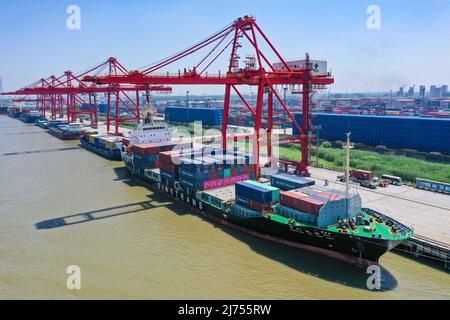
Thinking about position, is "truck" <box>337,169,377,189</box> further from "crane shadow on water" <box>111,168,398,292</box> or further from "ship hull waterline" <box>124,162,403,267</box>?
"crane shadow on water" <box>111,168,398,292</box>

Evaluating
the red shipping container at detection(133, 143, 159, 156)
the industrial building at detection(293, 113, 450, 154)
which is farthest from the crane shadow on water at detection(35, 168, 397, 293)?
the industrial building at detection(293, 113, 450, 154)

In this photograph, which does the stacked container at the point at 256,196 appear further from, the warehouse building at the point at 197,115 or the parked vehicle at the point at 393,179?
the warehouse building at the point at 197,115

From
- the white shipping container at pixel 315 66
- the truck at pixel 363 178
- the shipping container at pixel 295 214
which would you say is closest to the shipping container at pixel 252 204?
the shipping container at pixel 295 214

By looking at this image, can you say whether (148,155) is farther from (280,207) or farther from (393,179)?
(393,179)

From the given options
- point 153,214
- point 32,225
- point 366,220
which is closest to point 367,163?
point 366,220

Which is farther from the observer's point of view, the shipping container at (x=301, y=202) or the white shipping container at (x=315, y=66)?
the white shipping container at (x=315, y=66)

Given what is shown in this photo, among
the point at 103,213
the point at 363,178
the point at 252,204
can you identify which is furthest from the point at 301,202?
the point at 103,213
